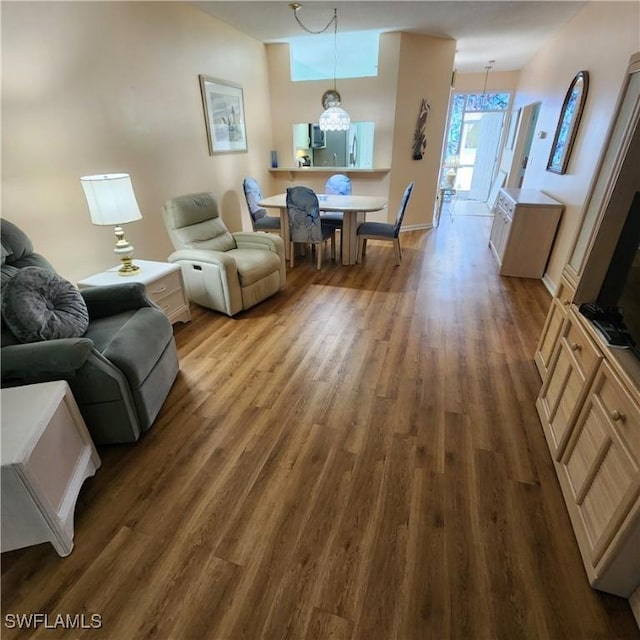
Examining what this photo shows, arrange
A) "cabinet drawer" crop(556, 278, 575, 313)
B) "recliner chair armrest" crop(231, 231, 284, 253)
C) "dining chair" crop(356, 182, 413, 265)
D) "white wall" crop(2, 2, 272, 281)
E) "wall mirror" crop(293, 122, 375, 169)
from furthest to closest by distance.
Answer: "wall mirror" crop(293, 122, 375, 169)
"dining chair" crop(356, 182, 413, 265)
"recliner chair armrest" crop(231, 231, 284, 253)
"white wall" crop(2, 2, 272, 281)
"cabinet drawer" crop(556, 278, 575, 313)

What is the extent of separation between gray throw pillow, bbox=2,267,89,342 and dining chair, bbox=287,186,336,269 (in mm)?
2556

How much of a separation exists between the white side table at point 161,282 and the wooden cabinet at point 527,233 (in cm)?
351

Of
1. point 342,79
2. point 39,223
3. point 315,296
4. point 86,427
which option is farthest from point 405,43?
point 86,427

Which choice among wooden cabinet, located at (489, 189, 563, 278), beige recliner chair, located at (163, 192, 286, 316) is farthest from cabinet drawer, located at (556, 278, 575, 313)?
beige recliner chair, located at (163, 192, 286, 316)

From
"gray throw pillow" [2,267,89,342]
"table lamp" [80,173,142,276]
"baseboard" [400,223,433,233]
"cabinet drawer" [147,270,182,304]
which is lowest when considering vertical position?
"baseboard" [400,223,433,233]

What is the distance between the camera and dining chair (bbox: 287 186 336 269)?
388cm

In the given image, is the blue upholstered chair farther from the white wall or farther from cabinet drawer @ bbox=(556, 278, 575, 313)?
cabinet drawer @ bbox=(556, 278, 575, 313)

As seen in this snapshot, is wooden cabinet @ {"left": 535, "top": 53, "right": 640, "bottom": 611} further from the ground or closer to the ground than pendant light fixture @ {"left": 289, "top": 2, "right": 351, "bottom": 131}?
closer to the ground

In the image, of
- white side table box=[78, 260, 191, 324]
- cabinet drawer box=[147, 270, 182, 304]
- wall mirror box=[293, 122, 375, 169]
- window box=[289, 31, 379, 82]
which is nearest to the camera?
white side table box=[78, 260, 191, 324]

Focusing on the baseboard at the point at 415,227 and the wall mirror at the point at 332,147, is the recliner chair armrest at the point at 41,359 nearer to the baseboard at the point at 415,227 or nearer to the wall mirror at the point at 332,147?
the wall mirror at the point at 332,147

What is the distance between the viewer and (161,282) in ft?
8.87

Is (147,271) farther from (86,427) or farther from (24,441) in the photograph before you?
(24,441)

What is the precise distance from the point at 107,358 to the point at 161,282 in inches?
43.9

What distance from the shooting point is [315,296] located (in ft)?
11.9
